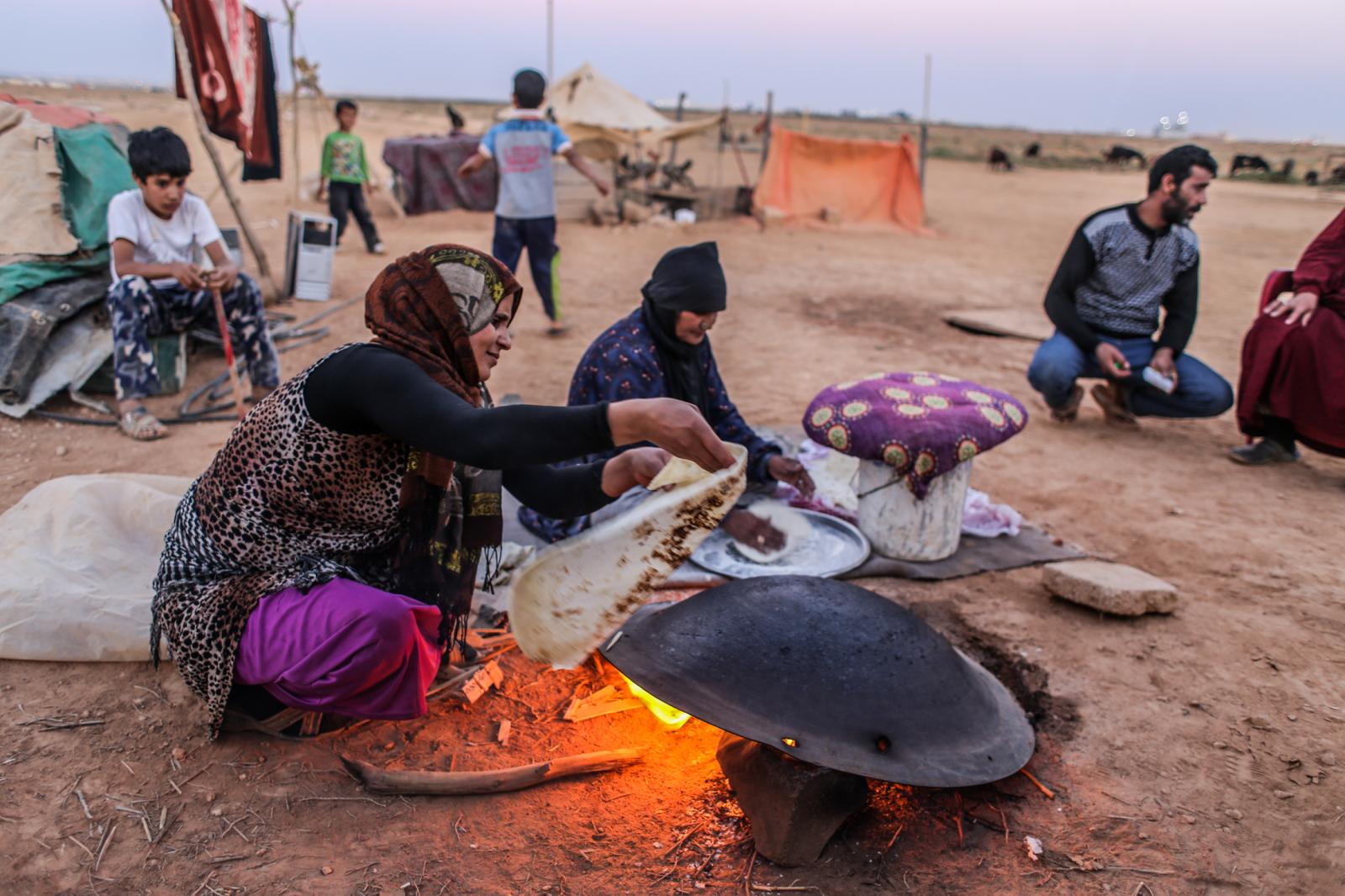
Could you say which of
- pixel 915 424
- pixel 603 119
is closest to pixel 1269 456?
pixel 915 424

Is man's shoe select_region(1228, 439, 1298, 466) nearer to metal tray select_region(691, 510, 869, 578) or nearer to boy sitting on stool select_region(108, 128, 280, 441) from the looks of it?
metal tray select_region(691, 510, 869, 578)

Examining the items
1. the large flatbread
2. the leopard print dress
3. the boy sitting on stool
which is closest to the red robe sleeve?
the large flatbread

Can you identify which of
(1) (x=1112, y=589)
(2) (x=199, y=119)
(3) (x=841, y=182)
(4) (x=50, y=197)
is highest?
(3) (x=841, y=182)

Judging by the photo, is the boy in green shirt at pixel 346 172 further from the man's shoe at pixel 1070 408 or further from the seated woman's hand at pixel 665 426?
the seated woman's hand at pixel 665 426

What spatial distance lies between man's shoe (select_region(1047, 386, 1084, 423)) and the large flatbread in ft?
12.9

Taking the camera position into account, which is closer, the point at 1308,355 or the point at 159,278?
the point at 1308,355

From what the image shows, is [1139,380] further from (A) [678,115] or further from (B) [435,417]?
(A) [678,115]

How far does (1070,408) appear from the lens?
510cm

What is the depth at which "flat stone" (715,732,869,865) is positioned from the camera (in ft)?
6.57

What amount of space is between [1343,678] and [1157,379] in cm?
230

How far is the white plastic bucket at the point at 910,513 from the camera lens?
11.2ft

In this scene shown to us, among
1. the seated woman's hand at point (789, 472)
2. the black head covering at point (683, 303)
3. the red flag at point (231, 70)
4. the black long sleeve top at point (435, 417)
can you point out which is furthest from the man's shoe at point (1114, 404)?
the red flag at point (231, 70)

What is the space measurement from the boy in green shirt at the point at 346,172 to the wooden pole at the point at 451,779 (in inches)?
300

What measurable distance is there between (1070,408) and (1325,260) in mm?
1374
